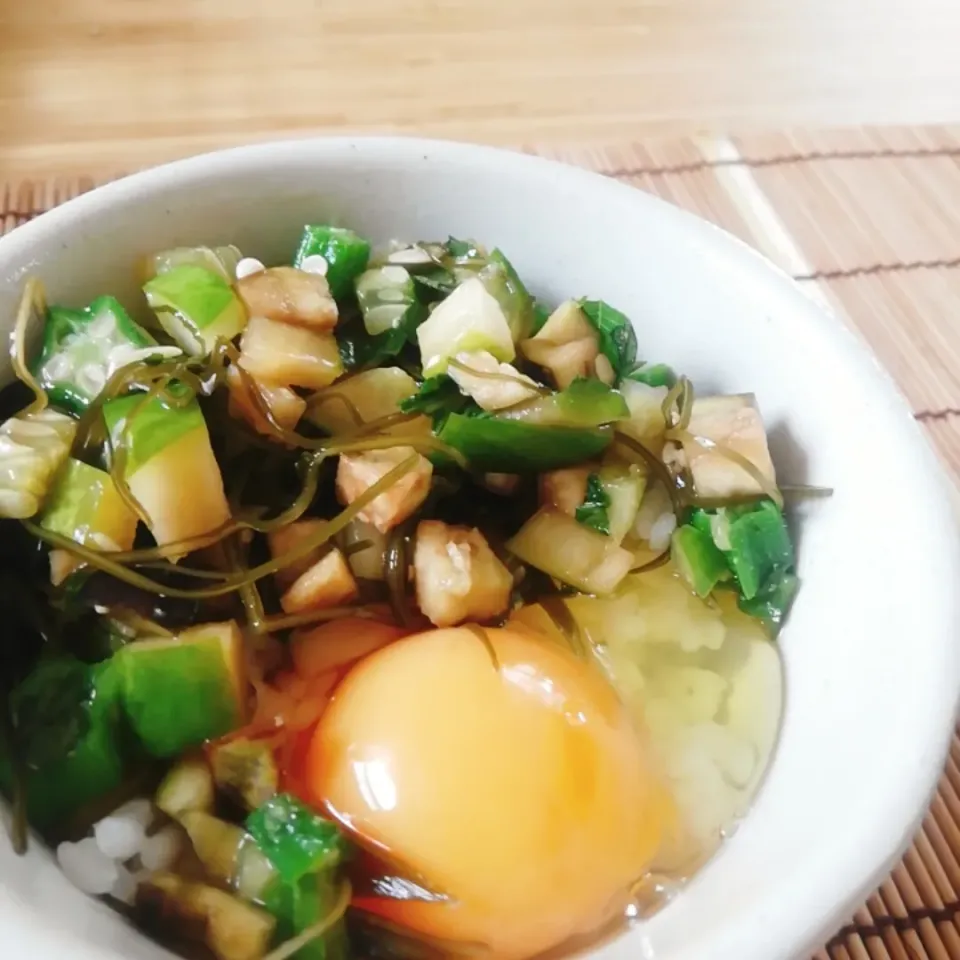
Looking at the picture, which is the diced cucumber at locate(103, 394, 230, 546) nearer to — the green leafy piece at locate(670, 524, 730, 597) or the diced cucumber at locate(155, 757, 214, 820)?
the diced cucumber at locate(155, 757, 214, 820)

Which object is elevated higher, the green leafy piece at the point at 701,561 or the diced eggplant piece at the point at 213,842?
the green leafy piece at the point at 701,561

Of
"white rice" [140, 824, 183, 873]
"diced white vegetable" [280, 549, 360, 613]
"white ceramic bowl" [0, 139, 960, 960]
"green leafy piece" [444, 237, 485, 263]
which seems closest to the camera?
"white ceramic bowl" [0, 139, 960, 960]

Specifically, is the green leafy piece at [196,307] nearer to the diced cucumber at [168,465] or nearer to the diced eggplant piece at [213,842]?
the diced cucumber at [168,465]

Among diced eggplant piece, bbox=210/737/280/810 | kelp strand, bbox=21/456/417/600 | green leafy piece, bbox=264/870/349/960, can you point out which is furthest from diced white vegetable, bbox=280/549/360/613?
green leafy piece, bbox=264/870/349/960

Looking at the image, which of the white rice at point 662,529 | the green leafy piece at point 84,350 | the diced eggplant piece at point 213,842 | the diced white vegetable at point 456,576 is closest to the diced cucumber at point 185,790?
the diced eggplant piece at point 213,842

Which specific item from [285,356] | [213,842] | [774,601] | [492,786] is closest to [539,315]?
[285,356]

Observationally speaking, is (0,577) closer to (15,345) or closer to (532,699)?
(15,345)
